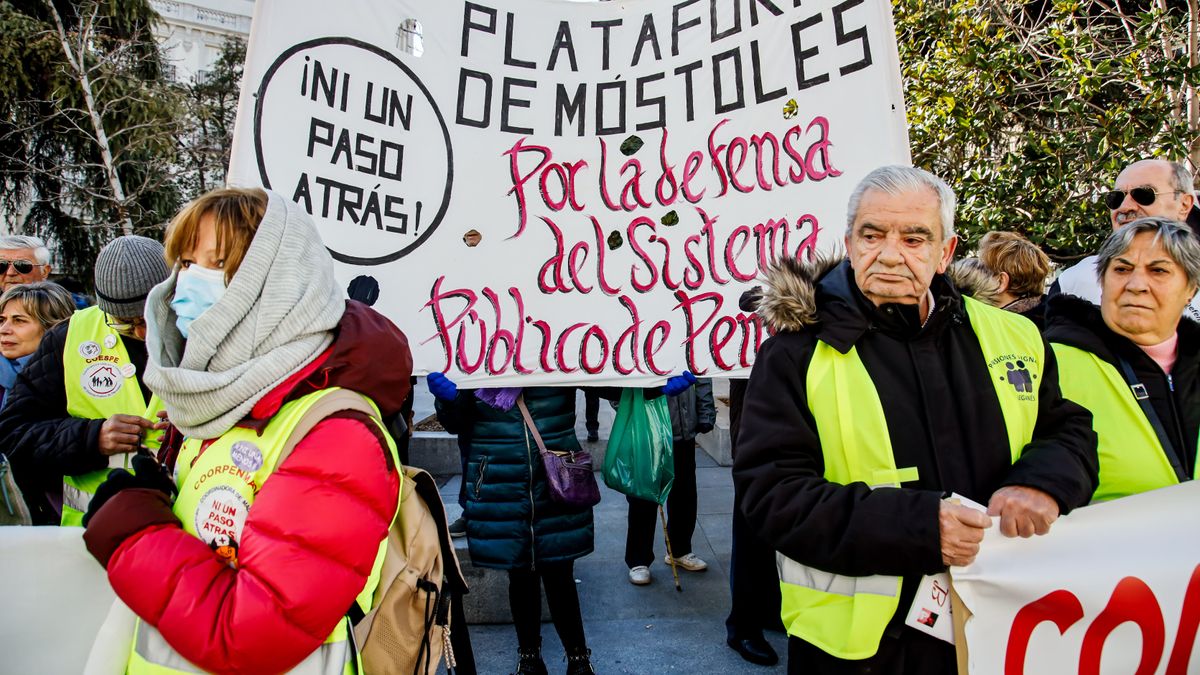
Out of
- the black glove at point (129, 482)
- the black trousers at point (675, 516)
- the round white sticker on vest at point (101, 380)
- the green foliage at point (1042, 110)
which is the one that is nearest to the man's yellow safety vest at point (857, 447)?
the black glove at point (129, 482)

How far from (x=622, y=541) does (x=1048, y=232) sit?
3.79 meters

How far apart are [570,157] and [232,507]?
2.14m

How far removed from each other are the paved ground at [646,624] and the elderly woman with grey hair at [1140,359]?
6.30 feet

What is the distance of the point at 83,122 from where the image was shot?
13469 millimetres

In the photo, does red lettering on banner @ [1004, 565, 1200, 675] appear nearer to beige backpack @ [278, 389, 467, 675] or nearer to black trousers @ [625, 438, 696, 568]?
beige backpack @ [278, 389, 467, 675]

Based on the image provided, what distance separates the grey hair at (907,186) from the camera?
5.77ft

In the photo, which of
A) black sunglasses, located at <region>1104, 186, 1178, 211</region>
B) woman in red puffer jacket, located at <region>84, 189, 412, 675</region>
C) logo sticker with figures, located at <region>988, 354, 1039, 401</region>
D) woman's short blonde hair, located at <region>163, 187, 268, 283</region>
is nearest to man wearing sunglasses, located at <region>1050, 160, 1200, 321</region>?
black sunglasses, located at <region>1104, 186, 1178, 211</region>

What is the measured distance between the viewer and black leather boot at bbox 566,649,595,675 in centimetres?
309

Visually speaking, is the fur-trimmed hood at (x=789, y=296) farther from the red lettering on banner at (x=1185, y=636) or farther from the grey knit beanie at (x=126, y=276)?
the grey knit beanie at (x=126, y=276)

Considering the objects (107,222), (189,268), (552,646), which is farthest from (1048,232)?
(107,222)

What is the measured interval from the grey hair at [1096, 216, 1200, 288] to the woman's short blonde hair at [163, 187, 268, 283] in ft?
7.64

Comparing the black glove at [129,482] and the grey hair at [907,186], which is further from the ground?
the grey hair at [907,186]

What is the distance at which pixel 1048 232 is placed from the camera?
17.7 feet

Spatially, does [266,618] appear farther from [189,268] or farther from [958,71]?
[958,71]
